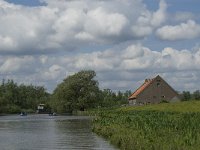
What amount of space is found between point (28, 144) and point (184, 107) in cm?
4239

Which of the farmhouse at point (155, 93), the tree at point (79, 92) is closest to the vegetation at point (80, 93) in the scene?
the tree at point (79, 92)

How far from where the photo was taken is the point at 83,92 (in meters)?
148

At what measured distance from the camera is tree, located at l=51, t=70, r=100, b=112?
5787 inches

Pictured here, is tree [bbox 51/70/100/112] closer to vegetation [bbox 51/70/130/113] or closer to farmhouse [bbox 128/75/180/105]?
vegetation [bbox 51/70/130/113]

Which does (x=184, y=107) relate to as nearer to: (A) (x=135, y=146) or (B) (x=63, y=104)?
(A) (x=135, y=146)

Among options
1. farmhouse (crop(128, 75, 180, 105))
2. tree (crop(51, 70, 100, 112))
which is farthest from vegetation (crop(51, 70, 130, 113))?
farmhouse (crop(128, 75, 180, 105))

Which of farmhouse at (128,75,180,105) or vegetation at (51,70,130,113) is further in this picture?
vegetation at (51,70,130,113)

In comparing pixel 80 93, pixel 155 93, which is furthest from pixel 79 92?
pixel 155 93

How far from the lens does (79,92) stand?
149 metres

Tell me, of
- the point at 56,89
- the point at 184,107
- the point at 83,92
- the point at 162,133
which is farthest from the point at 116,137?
the point at 56,89

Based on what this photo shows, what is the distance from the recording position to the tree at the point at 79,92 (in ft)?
482

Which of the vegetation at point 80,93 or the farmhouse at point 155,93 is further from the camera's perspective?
the vegetation at point 80,93

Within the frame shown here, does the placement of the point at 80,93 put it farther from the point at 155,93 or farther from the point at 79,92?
the point at 155,93

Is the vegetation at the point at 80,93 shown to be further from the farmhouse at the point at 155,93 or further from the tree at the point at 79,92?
the farmhouse at the point at 155,93
